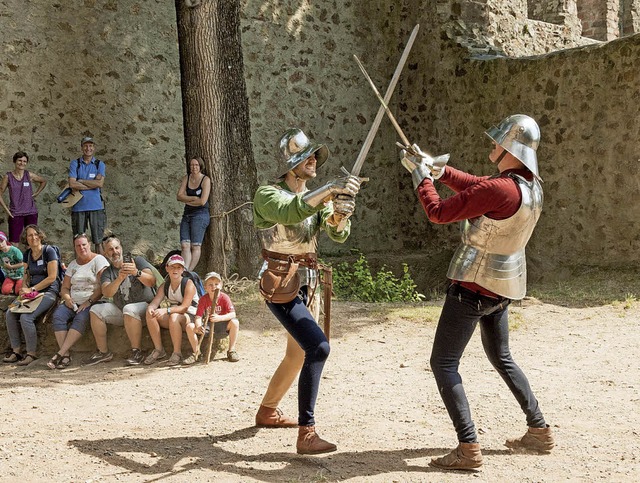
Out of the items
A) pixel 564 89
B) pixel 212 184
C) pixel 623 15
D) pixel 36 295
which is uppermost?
pixel 623 15

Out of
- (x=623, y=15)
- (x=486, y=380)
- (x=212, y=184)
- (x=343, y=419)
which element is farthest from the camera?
(x=623, y=15)

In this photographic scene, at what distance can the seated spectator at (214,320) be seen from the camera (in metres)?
6.47

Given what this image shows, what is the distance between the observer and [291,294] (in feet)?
14.1

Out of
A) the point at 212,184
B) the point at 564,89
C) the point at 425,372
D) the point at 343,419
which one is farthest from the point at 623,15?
the point at 343,419

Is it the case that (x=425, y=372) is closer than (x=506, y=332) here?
No

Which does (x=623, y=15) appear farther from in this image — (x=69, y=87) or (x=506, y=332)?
(x=506, y=332)

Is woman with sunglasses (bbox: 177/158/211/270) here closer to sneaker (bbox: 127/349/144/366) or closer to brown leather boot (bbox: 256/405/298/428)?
sneaker (bbox: 127/349/144/366)

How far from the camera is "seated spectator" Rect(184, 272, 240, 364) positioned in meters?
6.47

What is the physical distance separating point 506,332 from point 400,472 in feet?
2.72

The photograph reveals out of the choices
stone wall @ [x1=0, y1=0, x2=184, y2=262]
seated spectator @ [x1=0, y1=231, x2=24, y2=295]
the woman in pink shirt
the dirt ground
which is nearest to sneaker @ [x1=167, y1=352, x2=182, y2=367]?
the dirt ground

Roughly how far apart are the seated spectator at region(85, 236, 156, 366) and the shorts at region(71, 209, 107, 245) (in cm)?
261

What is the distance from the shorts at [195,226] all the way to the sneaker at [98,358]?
7.47 ft

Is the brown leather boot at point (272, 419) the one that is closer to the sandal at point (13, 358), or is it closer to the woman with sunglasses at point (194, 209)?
the sandal at point (13, 358)

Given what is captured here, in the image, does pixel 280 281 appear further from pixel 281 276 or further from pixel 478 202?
pixel 478 202
